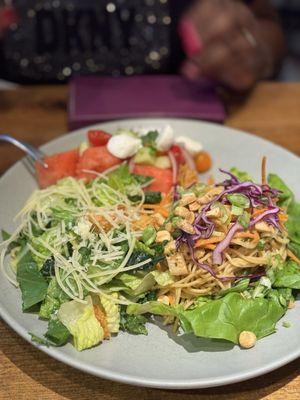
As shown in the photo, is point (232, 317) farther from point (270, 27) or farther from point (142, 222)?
point (270, 27)

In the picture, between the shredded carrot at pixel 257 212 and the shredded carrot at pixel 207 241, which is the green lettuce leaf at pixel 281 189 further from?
the shredded carrot at pixel 207 241

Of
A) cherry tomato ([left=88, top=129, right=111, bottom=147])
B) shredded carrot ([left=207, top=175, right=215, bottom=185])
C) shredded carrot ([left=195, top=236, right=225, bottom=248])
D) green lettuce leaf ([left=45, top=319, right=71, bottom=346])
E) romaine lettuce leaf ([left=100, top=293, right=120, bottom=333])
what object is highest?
cherry tomato ([left=88, top=129, right=111, bottom=147])

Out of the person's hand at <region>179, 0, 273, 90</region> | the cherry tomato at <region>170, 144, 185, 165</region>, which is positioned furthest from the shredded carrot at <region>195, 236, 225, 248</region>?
the person's hand at <region>179, 0, 273, 90</region>

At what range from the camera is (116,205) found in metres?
1.81

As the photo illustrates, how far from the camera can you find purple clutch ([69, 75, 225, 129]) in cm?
263

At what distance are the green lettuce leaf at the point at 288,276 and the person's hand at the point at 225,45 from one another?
147 cm

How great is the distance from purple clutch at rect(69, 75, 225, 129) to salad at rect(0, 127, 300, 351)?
0.83m

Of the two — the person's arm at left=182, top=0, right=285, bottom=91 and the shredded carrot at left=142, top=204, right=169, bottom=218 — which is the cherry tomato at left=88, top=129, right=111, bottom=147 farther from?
the person's arm at left=182, top=0, right=285, bottom=91

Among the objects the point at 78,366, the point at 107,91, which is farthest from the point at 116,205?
the point at 107,91

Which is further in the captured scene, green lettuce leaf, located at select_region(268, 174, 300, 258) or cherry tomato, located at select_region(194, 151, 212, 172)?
cherry tomato, located at select_region(194, 151, 212, 172)

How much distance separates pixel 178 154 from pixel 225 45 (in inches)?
39.0

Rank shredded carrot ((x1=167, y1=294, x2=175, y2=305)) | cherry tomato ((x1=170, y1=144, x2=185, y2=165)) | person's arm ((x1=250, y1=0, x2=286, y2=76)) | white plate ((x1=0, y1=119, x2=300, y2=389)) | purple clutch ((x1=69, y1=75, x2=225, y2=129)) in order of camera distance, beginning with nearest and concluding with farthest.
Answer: white plate ((x1=0, y1=119, x2=300, y2=389))
shredded carrot ((x1=167, y1=294, x2=175, y2=305))
cherry tomato ((x1=170, y1=144, x2=185, y2=165))
purple clutch ((x1=69, y1=75, x2=225, y2=129))
person's arm ((x1=250, y1=0, x2=286, y2=76))

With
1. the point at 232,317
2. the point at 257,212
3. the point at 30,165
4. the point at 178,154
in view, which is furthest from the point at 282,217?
the point at 30,165

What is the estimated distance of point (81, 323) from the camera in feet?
4.80
